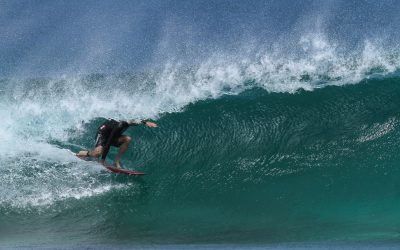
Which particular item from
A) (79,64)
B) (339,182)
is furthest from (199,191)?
(79,64)

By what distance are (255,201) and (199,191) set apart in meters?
1.06

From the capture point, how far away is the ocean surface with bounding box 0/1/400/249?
8758 millimetres

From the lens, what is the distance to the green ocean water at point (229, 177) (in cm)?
875

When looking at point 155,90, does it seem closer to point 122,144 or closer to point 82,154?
point 122,144

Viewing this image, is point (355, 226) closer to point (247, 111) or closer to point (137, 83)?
point (247, 111)

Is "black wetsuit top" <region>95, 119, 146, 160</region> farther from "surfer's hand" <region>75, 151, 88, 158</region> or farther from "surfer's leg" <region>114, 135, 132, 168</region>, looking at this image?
"surfer's hand" <region>75, 151, 88, 158</region>

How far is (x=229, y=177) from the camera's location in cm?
1007

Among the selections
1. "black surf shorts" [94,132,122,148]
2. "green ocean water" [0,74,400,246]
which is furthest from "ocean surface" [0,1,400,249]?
"black surf shorts" [94,132,122,148]

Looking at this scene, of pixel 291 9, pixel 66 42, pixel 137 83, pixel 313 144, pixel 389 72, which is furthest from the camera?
pixel 66 42

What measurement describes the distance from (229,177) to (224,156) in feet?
2.29

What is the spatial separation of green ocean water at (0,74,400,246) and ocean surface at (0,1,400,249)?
0.09 ft

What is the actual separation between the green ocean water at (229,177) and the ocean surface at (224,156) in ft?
0.09

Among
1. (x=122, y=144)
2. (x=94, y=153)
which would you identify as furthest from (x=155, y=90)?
(x=94, y=153)

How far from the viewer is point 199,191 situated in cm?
977
